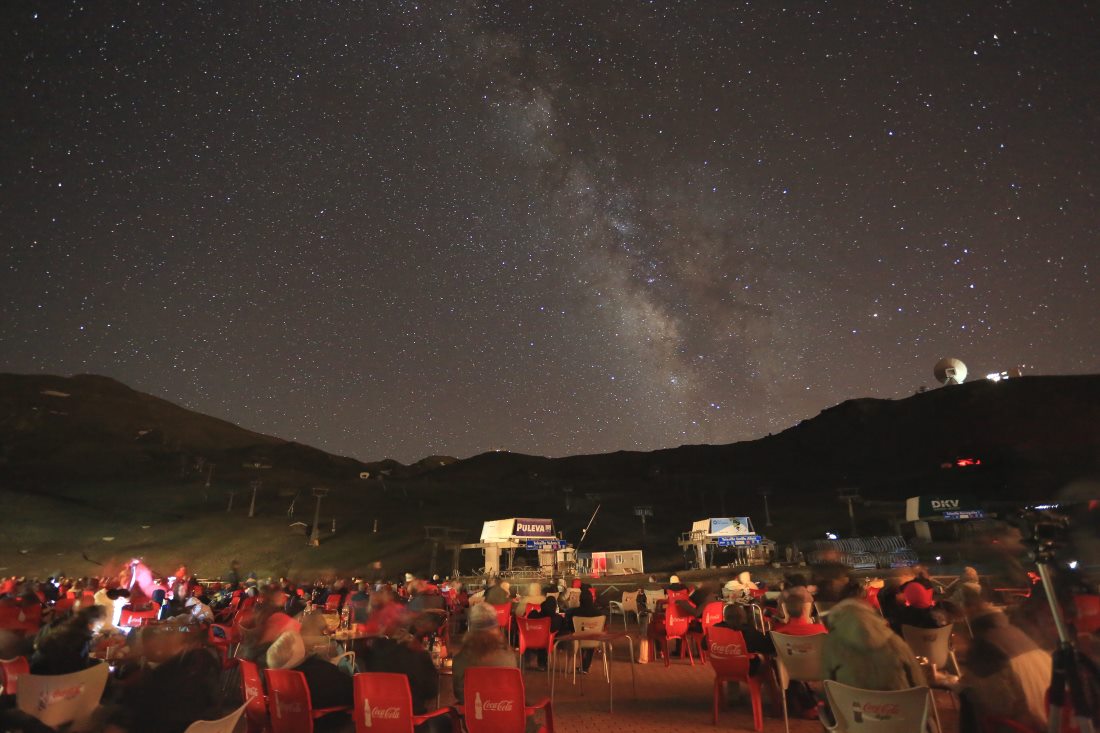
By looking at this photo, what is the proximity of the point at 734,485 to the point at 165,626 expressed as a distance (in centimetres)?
9518

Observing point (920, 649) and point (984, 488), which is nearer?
point (920, 649)

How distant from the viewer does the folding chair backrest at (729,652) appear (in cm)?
704

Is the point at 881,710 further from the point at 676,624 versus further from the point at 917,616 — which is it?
the point at 676,624

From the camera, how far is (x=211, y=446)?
130m

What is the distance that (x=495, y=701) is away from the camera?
178 inches

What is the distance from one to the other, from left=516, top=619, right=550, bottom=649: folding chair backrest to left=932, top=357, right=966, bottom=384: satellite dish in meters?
98.9

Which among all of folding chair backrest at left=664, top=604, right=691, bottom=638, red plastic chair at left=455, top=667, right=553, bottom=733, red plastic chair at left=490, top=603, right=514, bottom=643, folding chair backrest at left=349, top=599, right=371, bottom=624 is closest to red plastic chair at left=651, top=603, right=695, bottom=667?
folding chair backrest at left=664, top=604, right=691, bottom=638

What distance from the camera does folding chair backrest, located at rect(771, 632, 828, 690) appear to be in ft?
21.3

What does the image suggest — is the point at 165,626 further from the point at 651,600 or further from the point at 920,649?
the point at 651,600

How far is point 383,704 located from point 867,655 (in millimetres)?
3554

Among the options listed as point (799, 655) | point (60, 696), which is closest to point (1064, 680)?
point (799, 655)

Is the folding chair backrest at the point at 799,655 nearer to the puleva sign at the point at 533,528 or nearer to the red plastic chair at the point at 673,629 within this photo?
the red plastic chair at the point at 673,629

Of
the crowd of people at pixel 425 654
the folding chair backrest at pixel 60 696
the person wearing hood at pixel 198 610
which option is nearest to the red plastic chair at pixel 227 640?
the person wearing hood at pixel 198 610

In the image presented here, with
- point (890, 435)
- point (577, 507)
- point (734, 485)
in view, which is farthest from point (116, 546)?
point (890, 435)
